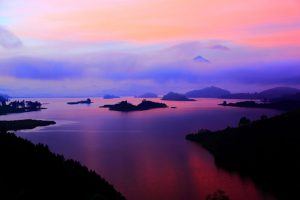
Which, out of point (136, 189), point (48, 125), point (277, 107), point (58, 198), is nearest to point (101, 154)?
point (136, 189)

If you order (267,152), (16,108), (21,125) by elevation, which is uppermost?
(16,108)

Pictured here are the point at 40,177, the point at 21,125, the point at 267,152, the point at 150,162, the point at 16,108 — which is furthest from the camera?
the point at 16,108

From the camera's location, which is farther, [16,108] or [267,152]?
[16,108]

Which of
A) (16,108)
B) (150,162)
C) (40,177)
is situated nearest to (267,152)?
(150,162)

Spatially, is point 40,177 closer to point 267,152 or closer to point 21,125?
point 267,152

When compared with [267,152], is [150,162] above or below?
below

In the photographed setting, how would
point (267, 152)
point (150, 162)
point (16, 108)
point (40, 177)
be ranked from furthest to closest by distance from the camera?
1. point (16, 108)
2. point (150, 162)
3. point (267, 152)
4. point (40, 177)

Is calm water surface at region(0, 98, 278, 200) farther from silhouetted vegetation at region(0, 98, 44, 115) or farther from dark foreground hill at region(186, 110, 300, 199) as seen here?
silhouetted vegetation at region(0, 98, 44, 115)

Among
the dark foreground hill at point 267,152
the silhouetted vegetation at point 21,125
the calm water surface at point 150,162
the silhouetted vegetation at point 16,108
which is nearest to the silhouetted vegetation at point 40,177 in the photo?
the calm water surface at point 150,162
